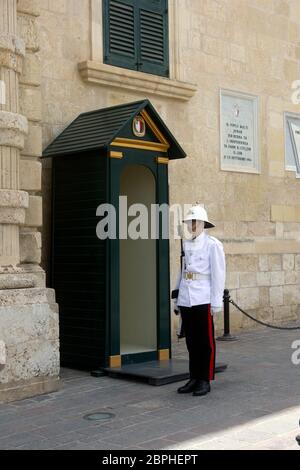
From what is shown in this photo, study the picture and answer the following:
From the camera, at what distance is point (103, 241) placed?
24.5ft

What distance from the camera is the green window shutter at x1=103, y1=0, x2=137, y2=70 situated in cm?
909

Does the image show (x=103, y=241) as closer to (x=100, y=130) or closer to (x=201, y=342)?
(x=100, y=130)

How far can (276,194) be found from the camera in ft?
38.3

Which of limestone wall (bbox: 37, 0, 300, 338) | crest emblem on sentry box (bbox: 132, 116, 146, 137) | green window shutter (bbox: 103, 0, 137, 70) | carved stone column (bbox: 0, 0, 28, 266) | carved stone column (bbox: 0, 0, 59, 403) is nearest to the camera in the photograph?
carved stone column (bbox: 0, 0, 59, 403)

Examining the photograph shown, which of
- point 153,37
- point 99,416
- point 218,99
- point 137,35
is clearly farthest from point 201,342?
point 218,99

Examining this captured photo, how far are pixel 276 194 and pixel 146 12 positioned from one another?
3814 millimetres

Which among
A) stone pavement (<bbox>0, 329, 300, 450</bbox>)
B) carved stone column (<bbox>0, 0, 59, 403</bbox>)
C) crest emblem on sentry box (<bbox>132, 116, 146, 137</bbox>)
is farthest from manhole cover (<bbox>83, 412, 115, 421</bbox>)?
crest emblem on sentry box (<bbox>132, 116, 146, 137</bbox>)

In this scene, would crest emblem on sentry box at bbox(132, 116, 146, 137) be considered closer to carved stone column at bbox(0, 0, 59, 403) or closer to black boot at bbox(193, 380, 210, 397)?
carved stone column at bbox(0, 0, 59, 403)

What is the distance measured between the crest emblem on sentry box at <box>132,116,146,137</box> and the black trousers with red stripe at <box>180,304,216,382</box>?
2175 mm

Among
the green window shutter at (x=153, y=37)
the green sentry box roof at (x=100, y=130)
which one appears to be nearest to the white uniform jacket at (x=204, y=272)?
the green sentry box roof at (x=100, y=130)

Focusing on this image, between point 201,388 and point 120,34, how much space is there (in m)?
4.94

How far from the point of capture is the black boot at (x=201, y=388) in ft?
21.4

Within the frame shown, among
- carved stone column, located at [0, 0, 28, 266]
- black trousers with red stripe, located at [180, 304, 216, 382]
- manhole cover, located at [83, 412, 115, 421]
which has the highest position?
carved stone column, located at [0, 0, 28, 266]

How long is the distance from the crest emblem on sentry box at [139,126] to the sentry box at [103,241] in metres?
0.01
